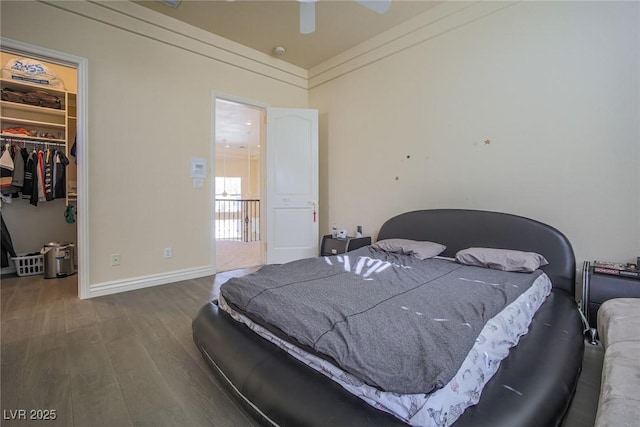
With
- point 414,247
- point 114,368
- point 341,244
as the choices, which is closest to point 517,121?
point 414,247

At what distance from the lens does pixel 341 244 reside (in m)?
3.54

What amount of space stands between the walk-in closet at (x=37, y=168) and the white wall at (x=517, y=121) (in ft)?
12.8

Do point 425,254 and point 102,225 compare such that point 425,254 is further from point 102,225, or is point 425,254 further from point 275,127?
point 102,225

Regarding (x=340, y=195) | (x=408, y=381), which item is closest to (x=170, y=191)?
(x=340, y=195)

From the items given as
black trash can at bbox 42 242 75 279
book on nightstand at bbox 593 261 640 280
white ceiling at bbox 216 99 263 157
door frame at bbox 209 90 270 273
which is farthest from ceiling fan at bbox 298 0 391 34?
black trash can at bbox 42 242 75 279

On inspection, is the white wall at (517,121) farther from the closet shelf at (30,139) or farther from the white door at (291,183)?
the closet shelf at (30,139)

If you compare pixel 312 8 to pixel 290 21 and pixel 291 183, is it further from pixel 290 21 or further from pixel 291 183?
pixel 291 183

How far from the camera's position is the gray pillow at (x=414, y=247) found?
8.62 ft

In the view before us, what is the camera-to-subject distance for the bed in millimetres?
957

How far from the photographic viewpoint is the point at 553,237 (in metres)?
2.31

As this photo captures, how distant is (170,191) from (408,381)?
3288 millimetres

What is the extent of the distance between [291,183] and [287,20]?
1956 millimetres

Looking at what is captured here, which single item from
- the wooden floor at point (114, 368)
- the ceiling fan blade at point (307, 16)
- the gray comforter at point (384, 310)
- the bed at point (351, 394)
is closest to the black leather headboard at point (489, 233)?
the bed at point (351, 394)

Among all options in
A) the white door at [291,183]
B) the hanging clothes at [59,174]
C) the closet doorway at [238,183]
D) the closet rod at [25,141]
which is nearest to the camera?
the closet rod at [25,141]
